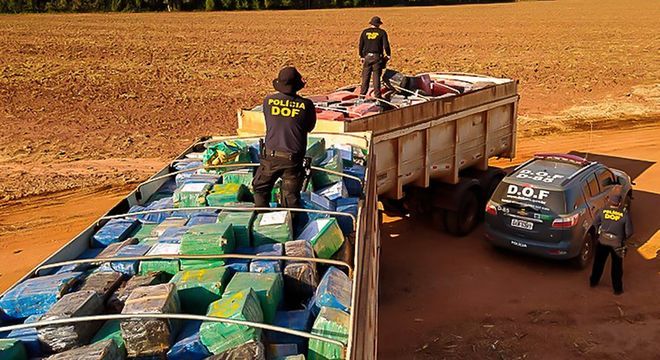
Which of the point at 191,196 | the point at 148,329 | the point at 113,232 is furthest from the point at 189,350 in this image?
the point at 191,196

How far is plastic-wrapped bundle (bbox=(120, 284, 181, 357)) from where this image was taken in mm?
3799

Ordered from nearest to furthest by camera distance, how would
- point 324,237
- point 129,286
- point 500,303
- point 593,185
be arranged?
point 129,286 → point 324,237 → point 500,303 → point 593,185

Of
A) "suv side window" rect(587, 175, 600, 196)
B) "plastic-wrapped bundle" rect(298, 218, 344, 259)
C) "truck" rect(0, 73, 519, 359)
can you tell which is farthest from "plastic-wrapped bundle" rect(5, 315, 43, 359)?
"suv side window" rect(587, 175, 600, 196)

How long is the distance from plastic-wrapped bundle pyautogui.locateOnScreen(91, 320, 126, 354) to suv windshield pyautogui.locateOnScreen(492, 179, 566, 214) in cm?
694

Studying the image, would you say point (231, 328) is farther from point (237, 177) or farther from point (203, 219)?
point (237, 177)

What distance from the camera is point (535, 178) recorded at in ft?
32.0

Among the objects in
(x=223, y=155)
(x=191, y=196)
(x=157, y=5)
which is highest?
(x=157, y=5)

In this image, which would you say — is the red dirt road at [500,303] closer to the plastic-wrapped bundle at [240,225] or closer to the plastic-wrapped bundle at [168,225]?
the plastic-wrapped bundle at [240,225]

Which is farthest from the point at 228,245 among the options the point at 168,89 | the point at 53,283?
the point at 168,89

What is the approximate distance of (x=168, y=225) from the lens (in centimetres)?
561

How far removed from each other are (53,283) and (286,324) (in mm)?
1740

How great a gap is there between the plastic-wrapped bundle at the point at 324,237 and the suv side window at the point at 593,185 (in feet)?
19.5

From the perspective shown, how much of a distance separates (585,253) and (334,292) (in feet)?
21.7

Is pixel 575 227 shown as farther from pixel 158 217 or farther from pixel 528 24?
pixel 528 24
